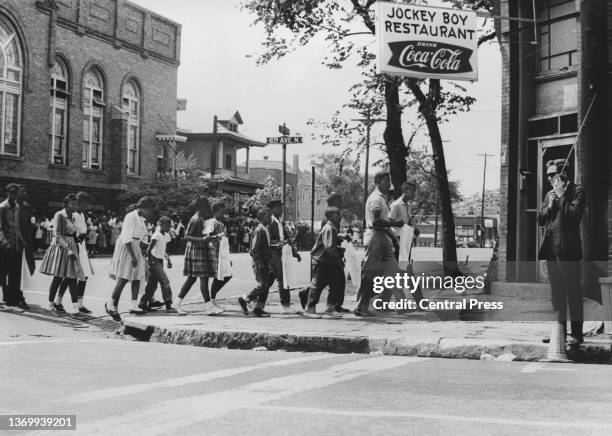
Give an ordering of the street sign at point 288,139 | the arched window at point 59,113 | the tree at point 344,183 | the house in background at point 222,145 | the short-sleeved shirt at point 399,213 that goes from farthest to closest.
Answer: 1. the tree at point 344,183
2. the house in background at point 222,145
3. the arched window at point 59,113
4. the street sign at point 288,139
5. the short-sleeved shirt at point 399,213

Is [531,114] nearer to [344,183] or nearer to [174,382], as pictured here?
[174,382]

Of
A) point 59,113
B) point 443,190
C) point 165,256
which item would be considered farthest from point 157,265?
point 59,113

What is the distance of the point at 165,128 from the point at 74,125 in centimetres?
803

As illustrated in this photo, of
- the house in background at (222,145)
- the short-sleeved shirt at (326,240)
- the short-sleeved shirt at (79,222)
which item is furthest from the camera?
the house in background at (222,145)

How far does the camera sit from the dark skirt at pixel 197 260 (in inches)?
470

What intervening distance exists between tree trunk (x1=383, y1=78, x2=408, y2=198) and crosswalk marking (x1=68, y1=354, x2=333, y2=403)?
1219cm

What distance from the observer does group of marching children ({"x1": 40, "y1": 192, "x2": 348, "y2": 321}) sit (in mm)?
11289

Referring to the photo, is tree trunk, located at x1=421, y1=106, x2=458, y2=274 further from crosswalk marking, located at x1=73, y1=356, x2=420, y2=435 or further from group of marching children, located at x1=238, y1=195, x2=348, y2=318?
crosswalk marking, located at x1=73, y1=356, x2=420, y2=435

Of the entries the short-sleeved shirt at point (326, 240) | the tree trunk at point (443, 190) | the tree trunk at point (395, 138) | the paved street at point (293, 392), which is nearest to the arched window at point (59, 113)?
the tree trunk at point (395, 138)

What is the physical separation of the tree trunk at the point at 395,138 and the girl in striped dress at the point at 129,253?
915cm

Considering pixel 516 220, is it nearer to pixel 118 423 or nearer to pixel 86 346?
pixel 86 346

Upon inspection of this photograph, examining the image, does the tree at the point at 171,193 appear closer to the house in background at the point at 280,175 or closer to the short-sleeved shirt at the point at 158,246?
the short-sleeved shirt at the point at 158,246

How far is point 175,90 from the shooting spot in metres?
45.7

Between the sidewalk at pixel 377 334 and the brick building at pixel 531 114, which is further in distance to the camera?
the brick building at pixel 531 114
